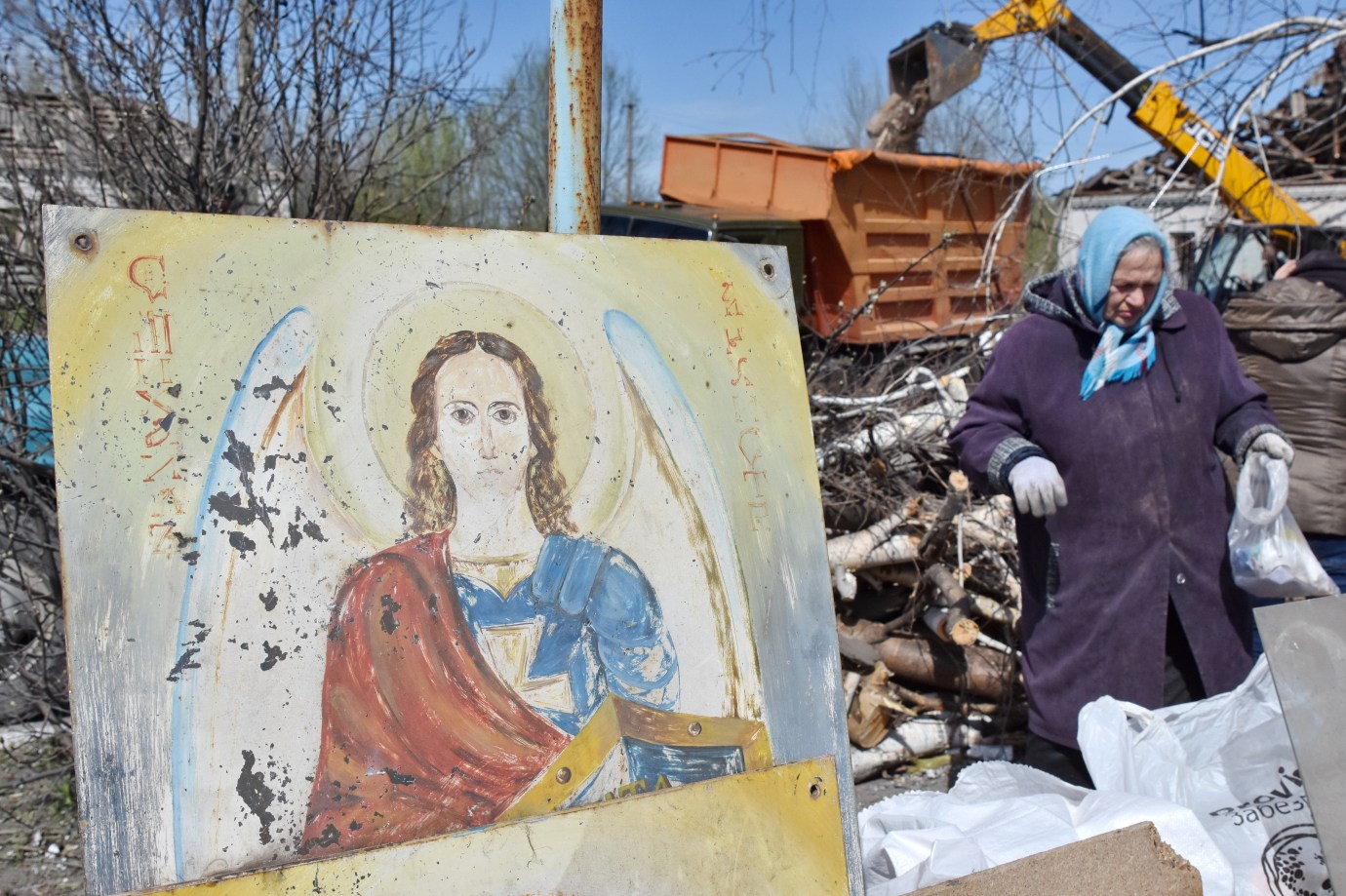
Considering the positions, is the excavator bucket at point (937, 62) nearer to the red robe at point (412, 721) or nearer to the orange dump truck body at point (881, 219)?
the orange dump truck body at point (881, 219)

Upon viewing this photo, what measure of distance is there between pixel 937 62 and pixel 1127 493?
4794 millimetres

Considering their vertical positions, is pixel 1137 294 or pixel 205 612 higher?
pixel 1137 294

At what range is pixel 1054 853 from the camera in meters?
1.50

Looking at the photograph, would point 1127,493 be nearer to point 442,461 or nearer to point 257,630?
point 442,461

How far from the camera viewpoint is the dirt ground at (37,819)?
2.70 metres

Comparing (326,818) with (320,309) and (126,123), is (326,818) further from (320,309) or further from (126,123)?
(126,123)

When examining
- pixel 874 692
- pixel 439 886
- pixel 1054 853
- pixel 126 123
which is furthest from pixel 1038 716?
pixel 126 123

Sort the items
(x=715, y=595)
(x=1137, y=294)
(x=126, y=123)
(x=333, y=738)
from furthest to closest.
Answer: (x=126, y=123) → (x=1137, y=294) → (x=715, y=595) → (x=333, y=738)

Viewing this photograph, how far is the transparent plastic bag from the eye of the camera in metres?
2.09

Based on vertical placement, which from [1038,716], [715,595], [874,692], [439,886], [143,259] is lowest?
[874,692]

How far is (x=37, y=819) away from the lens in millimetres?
2979

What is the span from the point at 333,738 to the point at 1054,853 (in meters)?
1.03

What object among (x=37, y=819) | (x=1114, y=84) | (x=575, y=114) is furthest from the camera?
(x=1114, y=84)

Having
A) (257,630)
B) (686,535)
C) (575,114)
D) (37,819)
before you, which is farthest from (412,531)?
(37,819)
